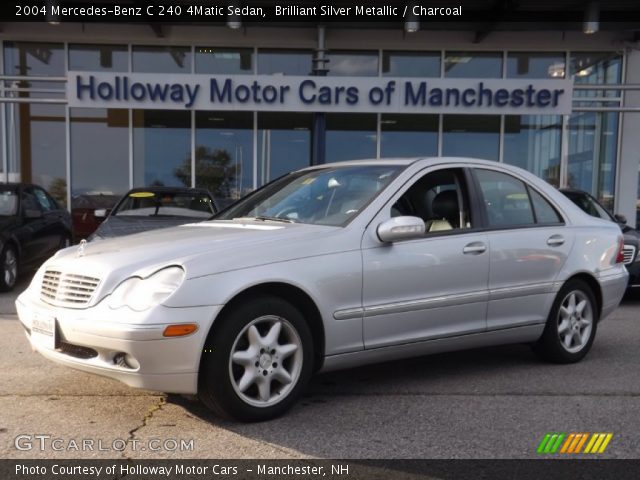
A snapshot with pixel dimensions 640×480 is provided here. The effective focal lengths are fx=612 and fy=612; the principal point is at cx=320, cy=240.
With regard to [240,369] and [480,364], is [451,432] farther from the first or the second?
[480,364]

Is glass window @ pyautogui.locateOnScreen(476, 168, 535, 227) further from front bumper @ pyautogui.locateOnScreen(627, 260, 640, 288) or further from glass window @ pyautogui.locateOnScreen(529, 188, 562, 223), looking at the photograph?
front bumper @ pyautogui.locateOnScreen(627, 260, 640, 288)

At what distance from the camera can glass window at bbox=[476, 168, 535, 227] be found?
14.8ft

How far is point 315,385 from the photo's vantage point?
4203mm

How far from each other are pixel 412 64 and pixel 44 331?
12646mm

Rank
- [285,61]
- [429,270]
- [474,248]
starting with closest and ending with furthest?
1. [429,270]
2. [474,248]
3. [285,61]

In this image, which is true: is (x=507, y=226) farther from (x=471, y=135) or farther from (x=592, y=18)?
(x=471, y=135)

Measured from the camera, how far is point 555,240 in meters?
4.69

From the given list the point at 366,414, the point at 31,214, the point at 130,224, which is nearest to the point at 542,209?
the point at 366,414

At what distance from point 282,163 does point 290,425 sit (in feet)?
37.9

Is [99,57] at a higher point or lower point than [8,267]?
higher

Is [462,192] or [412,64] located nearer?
[462,192]

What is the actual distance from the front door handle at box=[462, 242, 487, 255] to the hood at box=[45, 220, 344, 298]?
979 millimetres

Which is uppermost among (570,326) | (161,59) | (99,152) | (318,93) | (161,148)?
(161,59)

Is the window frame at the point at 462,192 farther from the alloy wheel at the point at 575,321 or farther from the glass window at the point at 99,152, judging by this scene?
the glass window at the point at 99,152
